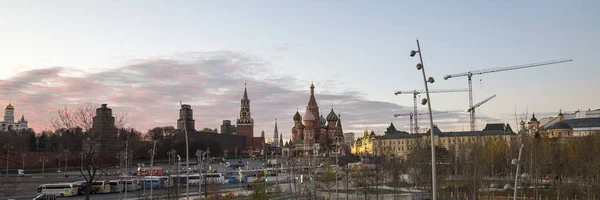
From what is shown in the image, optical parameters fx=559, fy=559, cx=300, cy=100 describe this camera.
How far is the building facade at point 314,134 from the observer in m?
180

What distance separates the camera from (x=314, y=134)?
183 metres

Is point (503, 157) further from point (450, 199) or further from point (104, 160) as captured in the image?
point (104, 160)

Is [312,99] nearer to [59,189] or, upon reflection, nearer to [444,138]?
[444,138]

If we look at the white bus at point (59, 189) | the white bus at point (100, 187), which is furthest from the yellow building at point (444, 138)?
the white bus at point (59, 189)

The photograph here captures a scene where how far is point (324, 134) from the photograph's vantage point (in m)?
194

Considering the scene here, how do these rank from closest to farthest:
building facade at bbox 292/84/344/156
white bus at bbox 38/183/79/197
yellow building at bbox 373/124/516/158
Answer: white bus at bbox 38/183/79/197, yellow building at bbox 373/124/516/158, building facade at bbox 292/84/344/156

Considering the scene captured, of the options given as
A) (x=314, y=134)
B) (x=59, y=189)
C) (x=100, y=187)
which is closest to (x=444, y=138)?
(x=314, y=134)

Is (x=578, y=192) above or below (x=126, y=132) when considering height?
below

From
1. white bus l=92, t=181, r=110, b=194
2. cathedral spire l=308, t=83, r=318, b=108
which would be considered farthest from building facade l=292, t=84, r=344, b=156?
white bus l=92, t=181, r=110, b=194

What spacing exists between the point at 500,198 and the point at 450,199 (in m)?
4.96

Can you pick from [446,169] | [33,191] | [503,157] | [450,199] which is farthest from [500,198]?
[33,191]

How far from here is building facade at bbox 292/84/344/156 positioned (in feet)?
589

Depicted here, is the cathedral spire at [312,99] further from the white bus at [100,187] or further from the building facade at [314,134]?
the white bus at [100,187]

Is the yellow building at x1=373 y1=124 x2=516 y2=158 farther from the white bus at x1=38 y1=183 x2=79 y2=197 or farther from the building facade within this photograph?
→ the white bus at x1=38 y1=183 x2=79 y2=197
